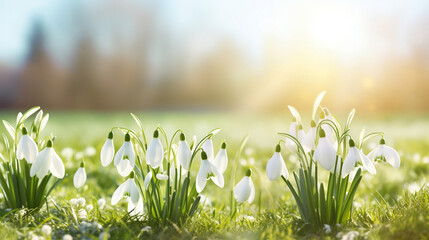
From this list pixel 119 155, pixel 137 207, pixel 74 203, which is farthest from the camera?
pixel 74 203

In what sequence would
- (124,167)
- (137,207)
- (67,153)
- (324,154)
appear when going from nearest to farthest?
1. (324,154)
2. (124,167)
3. (137,207)
4. (67,153)

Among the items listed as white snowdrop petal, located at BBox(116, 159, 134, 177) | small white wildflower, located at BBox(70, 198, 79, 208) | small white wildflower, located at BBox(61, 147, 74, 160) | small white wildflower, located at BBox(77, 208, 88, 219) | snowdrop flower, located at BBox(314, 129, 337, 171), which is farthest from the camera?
small white wildflower, located at BBox(61, 147, 74, 160)

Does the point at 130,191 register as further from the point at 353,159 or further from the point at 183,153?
the point at 353,159

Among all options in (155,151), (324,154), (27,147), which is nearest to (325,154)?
(324,154)

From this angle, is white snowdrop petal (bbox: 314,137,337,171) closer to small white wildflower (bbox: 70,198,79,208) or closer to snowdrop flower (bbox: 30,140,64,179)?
snowdrop flower (bbox: 30,140,64,179)

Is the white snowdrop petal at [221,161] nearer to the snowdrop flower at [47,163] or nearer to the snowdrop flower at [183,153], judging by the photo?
the snowdrop flower at [183,153]

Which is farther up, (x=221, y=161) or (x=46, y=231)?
(x=221, y=161)

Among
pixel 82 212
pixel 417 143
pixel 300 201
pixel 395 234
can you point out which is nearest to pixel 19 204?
pixel 82 212

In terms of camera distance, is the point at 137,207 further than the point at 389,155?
Yes

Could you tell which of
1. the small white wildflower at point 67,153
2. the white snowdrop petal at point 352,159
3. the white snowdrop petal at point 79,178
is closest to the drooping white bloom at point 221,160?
the white snowdrop petal at point 352,159

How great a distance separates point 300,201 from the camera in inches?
125

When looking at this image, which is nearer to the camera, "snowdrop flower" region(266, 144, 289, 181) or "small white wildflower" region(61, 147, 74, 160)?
"snowdrop flower" region(266, 144, 289, 181)

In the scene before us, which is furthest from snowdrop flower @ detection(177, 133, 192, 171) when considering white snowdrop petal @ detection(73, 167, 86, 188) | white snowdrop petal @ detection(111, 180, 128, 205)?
white snowdrop petal @ detection(73, 167, 86, 188)

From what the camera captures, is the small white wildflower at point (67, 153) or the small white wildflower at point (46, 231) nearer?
the small white wildflower at point (46, 231)
